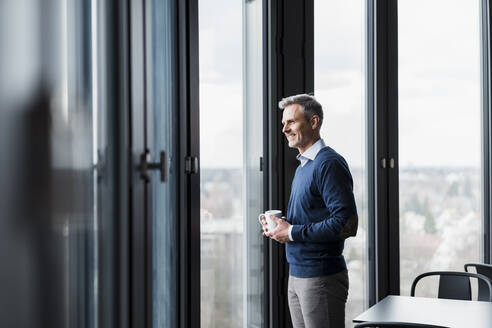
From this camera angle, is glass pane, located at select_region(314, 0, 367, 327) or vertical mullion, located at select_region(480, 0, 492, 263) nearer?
glass pane, located at select_region(314, 0, 367, 327)

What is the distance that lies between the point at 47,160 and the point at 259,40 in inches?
79.1

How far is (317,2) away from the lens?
3.64 m

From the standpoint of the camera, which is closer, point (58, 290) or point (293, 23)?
point (58, 290)

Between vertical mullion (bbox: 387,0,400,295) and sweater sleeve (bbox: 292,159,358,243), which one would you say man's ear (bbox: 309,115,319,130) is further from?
vertical mullion (bbox: 387,0,400,295)

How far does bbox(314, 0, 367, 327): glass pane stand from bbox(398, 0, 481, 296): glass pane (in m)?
0.42

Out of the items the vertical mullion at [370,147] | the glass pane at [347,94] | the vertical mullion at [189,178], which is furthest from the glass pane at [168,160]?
the vertical mullion at [370,147]

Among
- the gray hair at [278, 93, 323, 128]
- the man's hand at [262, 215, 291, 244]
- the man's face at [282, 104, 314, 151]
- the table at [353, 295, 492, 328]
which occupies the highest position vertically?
the gray hair at [278, 93, 323, 128]

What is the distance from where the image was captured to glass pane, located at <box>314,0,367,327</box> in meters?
3.70

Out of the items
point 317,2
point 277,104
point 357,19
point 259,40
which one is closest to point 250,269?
point 277,104

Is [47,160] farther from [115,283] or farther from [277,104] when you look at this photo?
[277,104]

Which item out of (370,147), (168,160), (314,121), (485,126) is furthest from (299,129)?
(485,126)

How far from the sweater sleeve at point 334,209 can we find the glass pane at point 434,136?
6.12 feet

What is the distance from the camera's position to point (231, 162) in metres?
2.96

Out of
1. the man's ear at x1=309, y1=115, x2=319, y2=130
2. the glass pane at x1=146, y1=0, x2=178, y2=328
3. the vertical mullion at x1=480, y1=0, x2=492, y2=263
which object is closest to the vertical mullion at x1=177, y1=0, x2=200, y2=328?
the glass pane at x1=146, y1=0, x2=178, y2=328
